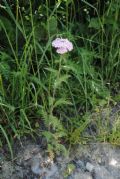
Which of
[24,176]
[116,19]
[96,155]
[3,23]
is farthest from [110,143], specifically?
[3,23]

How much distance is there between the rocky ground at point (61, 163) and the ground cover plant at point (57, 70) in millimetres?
62

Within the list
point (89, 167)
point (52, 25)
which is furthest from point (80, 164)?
point (52, 25)

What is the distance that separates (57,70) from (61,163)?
0.57 metres

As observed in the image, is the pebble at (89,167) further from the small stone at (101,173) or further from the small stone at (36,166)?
the small stone at (36,166)

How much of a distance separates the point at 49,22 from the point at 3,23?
0.30m

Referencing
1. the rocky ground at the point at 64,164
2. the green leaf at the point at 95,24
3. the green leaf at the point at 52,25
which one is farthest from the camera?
the green leaf at the point at 95,24

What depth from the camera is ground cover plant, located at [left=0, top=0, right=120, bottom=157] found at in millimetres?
2531

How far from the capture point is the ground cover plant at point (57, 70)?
8.30 feet

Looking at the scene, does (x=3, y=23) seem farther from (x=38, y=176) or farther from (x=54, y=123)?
(x=38, y=176)

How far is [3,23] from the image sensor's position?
269 cm

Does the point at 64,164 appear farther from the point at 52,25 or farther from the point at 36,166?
the point at 52,25

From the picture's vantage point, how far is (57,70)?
2584 mm

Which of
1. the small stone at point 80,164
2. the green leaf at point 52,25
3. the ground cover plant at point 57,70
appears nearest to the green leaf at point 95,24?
the ground cover plant at point 57,70

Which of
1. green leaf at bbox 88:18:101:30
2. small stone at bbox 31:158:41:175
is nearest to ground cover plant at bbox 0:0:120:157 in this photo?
green leaf at bbox 88:18:101:30
